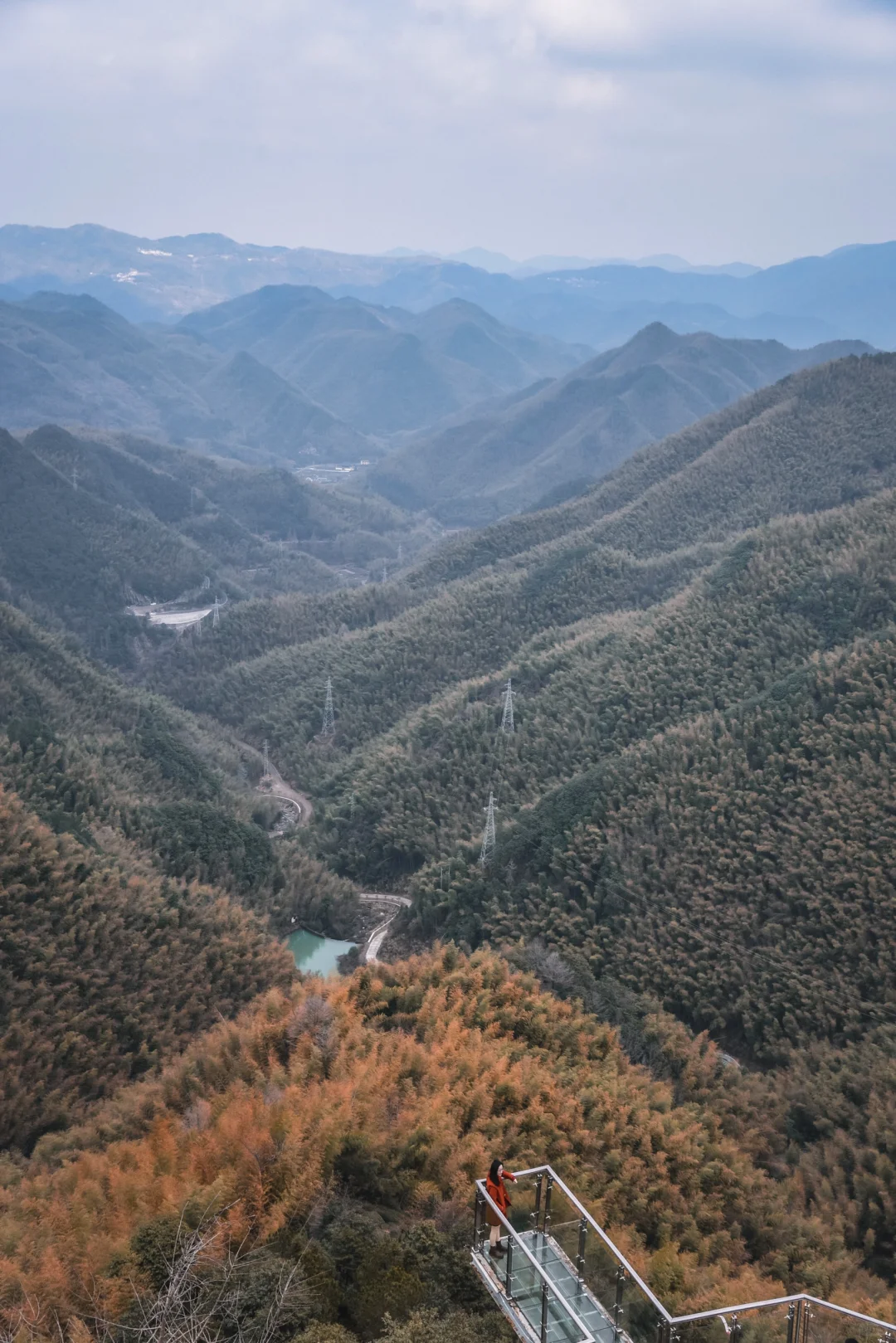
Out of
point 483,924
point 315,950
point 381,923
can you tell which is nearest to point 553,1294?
point 483,924

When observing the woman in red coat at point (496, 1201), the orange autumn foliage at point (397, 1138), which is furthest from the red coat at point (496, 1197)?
the orange autumn foliage at point (397, 1138)

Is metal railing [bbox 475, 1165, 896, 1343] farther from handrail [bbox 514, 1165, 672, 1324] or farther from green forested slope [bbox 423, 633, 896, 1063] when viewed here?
green forested slope [bbox 423, 633, 896, 1063]

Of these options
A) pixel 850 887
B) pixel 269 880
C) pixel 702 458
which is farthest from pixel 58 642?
pixel 702 458

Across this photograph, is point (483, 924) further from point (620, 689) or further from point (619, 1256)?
point (619, 1256)

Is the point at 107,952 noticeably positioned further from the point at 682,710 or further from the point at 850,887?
the point at 682,710

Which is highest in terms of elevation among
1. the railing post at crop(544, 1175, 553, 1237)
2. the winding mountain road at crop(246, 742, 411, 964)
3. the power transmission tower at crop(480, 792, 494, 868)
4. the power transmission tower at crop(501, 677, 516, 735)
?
the railing post at crop(544, 1175, 553, 1237)

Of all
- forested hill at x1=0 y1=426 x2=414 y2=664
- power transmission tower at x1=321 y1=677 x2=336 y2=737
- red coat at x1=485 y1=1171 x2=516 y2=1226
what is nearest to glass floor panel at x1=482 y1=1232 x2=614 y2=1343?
red coat at x1=485 y1=1171 x2=516 y2=1226

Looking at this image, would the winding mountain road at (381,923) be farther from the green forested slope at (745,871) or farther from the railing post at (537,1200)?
the railing post at (537,1200)
